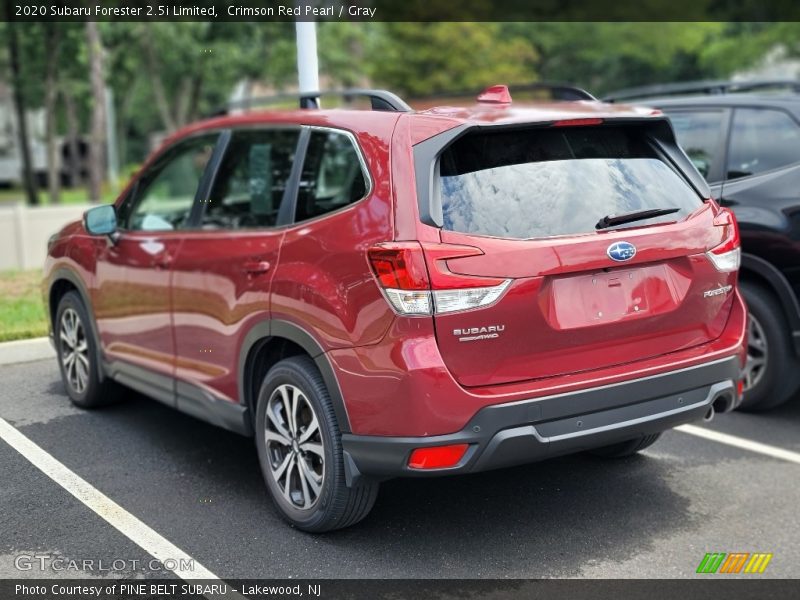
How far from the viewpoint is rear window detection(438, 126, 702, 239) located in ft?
12.5

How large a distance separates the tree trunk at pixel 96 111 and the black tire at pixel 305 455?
13.3 metres

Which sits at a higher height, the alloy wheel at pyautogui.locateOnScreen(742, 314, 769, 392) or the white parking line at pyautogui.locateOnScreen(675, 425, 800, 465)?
the alloy wheel at pyautogui.locateOnScreen(742, 314, 769, 392)

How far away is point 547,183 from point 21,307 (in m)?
6.23

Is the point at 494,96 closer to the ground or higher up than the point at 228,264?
higher up

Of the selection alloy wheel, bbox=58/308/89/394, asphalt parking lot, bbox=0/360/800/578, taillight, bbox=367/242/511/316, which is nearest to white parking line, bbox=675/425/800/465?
asphalt parking lot, bbox=0/360/800/578

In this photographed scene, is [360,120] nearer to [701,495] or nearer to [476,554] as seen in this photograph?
[476,554]

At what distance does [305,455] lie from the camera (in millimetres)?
4207

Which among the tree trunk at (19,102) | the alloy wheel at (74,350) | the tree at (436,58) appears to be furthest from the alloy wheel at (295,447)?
the tree at (436,58)

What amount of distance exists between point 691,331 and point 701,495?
1.01 metres

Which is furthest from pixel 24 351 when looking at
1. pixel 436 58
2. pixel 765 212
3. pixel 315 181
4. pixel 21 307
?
pixel 436 58

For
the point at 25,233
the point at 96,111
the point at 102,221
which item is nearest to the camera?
the point at 102,221

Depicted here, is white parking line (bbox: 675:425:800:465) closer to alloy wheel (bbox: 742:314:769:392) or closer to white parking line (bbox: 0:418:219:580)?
alloy wheel (bbox: 742:314:769:392)

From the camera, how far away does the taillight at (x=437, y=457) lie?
12.1 feet

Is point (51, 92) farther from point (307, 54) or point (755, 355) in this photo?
point (755, 355)
